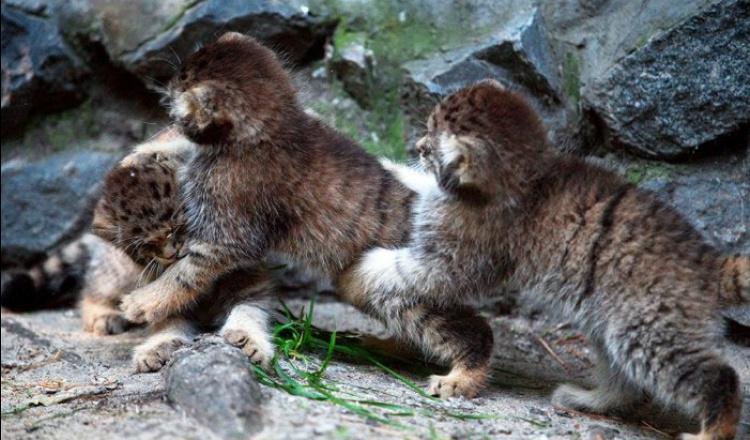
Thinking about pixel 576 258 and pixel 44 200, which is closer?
pixel 576 258

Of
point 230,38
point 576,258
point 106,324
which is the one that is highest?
point 230,38

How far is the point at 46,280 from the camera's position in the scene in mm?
6223

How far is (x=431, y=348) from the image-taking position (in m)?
4.53

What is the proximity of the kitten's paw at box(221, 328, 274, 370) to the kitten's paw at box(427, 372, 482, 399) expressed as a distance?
2.59ft

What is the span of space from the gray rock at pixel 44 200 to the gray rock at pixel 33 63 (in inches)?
18.1

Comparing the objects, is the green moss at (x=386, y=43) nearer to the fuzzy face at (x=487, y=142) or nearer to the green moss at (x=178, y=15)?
the green moss at (x=178, y=15)

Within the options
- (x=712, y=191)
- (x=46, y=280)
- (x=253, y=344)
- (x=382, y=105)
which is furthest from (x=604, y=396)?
(x=46, y=280)

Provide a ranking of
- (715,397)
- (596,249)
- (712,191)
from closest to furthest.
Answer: (715,397), (596,249), (712,191)

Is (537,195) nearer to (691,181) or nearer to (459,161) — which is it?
(459,161)

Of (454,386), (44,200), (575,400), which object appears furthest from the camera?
(44,200)

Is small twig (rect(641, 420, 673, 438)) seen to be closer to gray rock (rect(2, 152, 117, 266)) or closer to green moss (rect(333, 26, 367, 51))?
green moss (rect(333, 26, 367, 51))

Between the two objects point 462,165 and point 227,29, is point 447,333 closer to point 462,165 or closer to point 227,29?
point 462,165

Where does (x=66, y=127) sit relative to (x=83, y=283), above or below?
above

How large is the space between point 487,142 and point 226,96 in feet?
4.35
